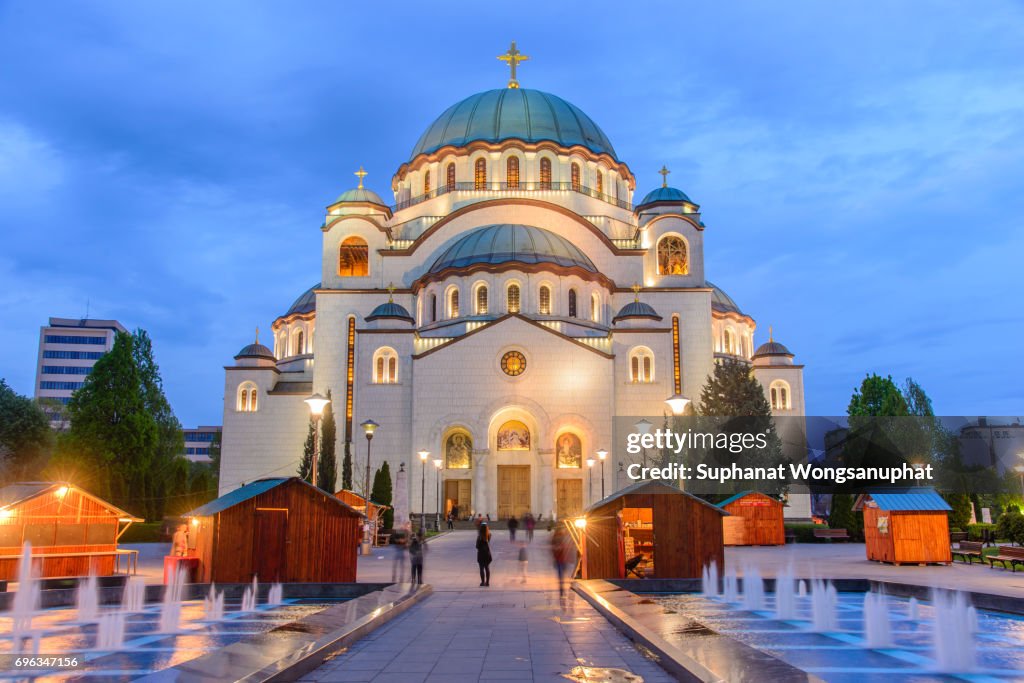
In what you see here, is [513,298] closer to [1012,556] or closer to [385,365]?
[385,365]

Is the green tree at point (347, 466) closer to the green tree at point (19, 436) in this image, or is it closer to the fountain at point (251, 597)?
the green tree at point (19, 436)

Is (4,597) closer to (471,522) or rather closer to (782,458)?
(471,522)

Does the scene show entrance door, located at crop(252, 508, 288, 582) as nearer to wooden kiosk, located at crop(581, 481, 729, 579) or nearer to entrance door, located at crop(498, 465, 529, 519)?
wooden kiosk, located at crop(581, 481, 729, 579)

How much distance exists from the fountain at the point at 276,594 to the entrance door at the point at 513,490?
23620mm

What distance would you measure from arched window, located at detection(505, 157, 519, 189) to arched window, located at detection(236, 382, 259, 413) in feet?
56.0

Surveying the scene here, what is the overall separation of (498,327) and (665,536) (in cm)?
2359

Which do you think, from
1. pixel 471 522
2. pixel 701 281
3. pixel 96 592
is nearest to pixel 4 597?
pixel 96 592

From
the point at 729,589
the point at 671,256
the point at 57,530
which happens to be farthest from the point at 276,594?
the point at 671,256

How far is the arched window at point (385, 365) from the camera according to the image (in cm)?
3972

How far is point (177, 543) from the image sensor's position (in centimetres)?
1681

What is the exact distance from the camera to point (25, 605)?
1248cm

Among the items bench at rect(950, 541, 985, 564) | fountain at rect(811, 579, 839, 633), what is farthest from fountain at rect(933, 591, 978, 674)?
bench at rect(950, 541, 985, 564)

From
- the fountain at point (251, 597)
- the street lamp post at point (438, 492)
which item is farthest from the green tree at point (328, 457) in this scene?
the fountain at point (251, 597)

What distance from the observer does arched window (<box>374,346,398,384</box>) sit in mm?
A: 39719
